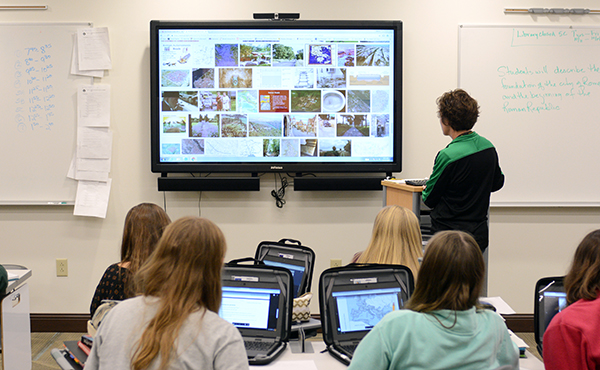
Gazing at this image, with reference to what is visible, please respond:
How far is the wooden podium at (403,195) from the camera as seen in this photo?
2.77 meters

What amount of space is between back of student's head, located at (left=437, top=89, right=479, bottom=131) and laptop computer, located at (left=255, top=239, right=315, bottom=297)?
104 cm

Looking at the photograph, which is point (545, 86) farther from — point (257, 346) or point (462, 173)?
point (257, 346)

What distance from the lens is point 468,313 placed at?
121 cm

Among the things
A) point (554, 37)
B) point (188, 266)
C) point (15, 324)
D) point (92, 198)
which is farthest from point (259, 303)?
point (554, 37)

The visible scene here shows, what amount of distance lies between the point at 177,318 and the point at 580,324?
3.50ft

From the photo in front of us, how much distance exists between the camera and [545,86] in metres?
3.60

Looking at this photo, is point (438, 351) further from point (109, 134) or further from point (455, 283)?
point (109, 134)

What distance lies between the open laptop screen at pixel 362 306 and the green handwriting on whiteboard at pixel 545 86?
2.36 meters

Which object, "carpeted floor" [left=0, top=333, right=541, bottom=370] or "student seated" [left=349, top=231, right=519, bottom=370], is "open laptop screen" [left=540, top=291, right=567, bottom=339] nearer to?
"student seated" [left=349, top=231, right=519, bottom=370]

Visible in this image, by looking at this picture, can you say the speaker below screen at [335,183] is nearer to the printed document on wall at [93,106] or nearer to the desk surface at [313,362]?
the printed document on wall at [93,106]

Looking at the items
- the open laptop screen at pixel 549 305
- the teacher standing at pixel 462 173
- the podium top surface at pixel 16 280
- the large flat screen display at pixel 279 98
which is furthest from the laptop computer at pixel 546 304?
the podium top surface at pixel 16 280

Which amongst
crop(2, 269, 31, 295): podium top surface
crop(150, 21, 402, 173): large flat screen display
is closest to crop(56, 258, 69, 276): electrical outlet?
crop(2, 269, 31, 295): podium top surface

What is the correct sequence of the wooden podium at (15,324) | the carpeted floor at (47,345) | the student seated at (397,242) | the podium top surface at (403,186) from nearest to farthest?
the student seated at (397,242), the wooden podium at (15,324), the podium top surface at (403,186), the carpeted floor at (47,345)

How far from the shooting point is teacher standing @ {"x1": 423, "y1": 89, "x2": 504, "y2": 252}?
2523mm
